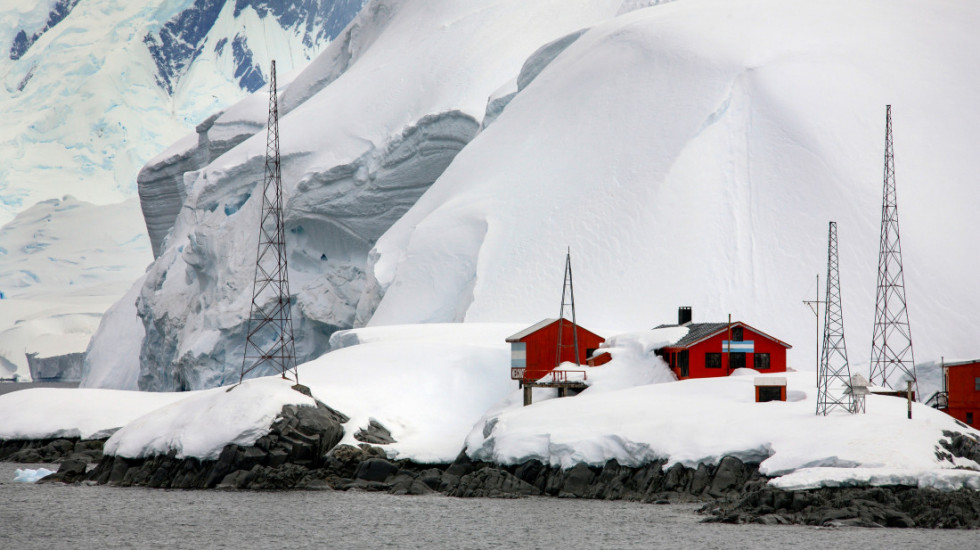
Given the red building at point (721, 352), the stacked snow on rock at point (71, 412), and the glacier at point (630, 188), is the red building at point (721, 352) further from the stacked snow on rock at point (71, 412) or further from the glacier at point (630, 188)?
the stacked snow on rock at point (71, 412)

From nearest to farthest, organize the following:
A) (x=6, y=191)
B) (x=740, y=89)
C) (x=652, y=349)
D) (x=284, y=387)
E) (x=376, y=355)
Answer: (x=284, y=387), (x=652, y=349), (x=376, y=355), (x=740, y=89), (x=6, y=191)

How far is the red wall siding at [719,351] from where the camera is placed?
4559 cm

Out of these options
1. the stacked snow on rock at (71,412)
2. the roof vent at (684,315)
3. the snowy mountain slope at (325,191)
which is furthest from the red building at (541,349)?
the snowy mountain slope at (325,191)

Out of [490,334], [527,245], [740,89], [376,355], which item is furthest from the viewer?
[740,89]

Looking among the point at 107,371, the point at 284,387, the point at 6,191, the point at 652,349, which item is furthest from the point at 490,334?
the point at 6,191

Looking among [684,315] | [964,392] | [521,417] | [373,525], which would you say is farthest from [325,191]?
[373,525]

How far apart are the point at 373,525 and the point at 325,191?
55.0 meters

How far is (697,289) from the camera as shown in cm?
6153

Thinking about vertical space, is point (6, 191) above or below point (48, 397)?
above

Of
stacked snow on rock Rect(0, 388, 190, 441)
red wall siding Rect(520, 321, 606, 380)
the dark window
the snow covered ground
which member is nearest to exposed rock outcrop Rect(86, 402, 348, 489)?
the snow covered ground

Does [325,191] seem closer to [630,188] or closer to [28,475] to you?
[630,188]

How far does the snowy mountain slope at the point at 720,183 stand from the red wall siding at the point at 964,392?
33.7 feet

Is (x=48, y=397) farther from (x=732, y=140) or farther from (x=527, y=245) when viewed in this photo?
(x=732, y=140)

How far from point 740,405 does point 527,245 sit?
29.8 meters
